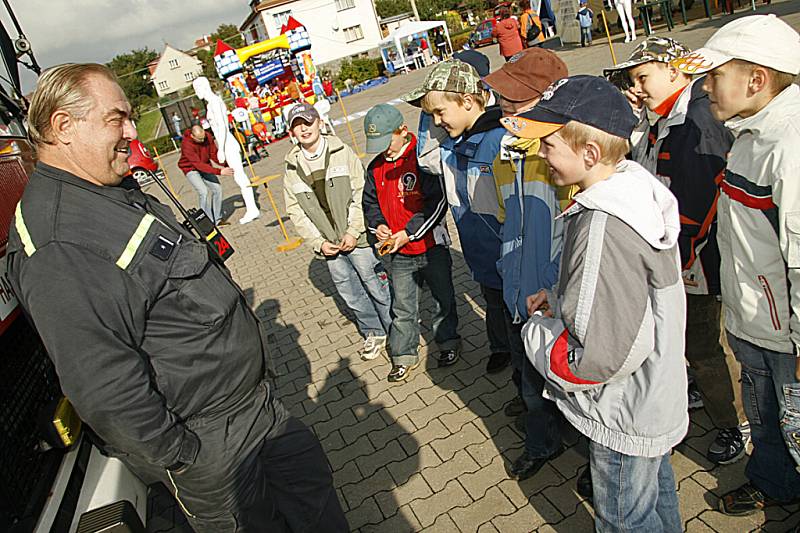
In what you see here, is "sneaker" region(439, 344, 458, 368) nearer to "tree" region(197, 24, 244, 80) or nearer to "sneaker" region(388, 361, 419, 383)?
"sneaker" region(388, 361, 419, 383)

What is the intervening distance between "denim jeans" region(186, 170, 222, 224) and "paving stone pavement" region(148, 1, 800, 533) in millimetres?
4550

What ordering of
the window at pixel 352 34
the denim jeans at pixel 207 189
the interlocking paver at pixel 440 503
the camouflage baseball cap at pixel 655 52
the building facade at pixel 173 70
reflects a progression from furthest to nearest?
the building facade at pixel 173 70, the window at pixel 352 34, the denim jeans at pixel 207 189, the interlocking paver at pixel 440 503, the camouflage baseball cap at pixel 655 52

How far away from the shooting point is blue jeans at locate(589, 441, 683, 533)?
1954mm

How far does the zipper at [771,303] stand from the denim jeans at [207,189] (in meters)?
8.96

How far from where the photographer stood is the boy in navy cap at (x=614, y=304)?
1.67 metres

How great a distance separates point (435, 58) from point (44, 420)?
32.9m

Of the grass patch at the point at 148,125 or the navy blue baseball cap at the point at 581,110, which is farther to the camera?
the grass patch at the point at 148,125

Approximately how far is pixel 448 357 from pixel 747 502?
2205 millimetres

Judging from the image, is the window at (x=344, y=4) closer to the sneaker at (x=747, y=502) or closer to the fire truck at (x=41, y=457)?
the fire truck at (x=41, y=457)

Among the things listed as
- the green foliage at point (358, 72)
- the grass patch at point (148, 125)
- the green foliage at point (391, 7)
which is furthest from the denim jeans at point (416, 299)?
the green foliage at point (391, 7)

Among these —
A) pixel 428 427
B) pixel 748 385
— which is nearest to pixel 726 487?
pixel 748 385

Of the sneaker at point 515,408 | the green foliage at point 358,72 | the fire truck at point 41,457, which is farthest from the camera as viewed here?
the green foliage at point 358,72

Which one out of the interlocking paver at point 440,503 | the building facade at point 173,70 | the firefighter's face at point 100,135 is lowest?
the interlocking paver at point 440,503

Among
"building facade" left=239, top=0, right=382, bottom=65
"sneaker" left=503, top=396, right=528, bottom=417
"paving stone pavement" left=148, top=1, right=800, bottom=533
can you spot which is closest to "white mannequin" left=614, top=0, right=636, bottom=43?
"paving stone pavement" left=148, top=1, right=800, bottom=533
